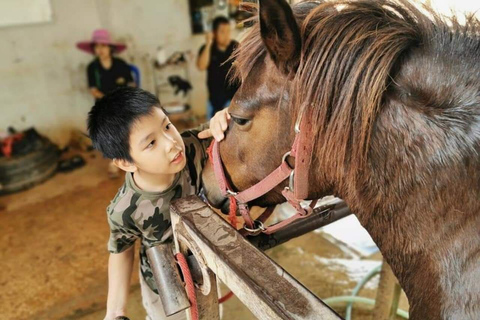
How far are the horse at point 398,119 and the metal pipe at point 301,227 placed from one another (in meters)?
0.30

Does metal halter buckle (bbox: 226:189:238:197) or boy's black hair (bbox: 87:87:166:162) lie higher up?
boy's black hair (bbox: 87:87:166:162)

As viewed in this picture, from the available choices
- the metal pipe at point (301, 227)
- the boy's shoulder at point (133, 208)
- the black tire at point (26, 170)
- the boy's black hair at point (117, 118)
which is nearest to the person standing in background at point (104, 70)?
the black tire at point (26, 170)

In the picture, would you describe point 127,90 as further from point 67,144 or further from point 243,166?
point 67,144

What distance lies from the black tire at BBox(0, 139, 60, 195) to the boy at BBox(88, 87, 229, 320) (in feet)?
10.8

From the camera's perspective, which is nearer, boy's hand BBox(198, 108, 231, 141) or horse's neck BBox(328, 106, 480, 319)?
horse's neck BBox(328, 106, 480, 319)

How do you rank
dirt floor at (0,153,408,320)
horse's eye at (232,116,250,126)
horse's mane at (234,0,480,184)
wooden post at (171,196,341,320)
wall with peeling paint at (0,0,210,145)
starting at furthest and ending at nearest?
wall with peeling paint at (0,0,210,145) → dirt floor at (0,153,408,320) → horse's eye at (232,116,250,126) → horse's mane at (234,0,480,184) → wooden post at (171,196,341,320)

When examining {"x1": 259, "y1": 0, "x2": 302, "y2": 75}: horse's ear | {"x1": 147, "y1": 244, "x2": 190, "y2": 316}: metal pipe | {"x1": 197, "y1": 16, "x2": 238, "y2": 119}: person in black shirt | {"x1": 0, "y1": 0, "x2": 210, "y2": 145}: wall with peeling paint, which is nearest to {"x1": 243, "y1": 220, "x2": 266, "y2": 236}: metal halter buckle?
{"x1": 147, "y1": 244, "x2": 190, "y2": 316}: metal pipe

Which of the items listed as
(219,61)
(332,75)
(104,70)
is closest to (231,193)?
(332,75)

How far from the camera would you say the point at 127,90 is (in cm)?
120

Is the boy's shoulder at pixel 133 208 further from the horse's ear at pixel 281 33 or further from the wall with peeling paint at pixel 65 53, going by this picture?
the wall with peeling paint at pixel 65 53

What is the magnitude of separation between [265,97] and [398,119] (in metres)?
0.29

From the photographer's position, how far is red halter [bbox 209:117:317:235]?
0.87 metres

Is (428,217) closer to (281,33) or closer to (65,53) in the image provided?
(281,33)

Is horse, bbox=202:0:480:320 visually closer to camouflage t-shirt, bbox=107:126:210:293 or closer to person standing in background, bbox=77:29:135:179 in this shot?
camouflage t-shirt, bbox=107:126:210:293
